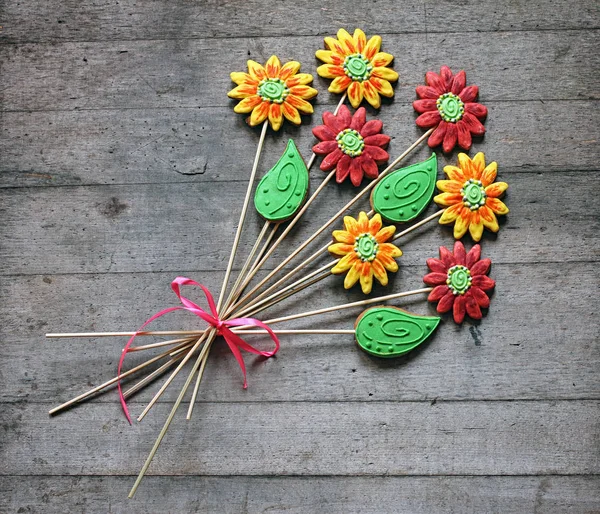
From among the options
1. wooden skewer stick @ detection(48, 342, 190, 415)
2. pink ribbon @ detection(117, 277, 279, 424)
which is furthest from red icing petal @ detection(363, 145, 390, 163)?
wooden skewer stick @ detection(48, 342, 190, 415)

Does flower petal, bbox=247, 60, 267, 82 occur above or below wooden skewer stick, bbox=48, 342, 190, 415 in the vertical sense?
above

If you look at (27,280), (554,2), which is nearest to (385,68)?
(554,2)

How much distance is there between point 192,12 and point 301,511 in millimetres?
1120

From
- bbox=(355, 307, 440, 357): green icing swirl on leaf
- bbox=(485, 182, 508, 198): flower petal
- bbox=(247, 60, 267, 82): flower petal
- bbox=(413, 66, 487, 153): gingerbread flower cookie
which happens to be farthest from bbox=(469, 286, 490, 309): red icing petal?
bbox=(247, 60, 267, 82): flower petal

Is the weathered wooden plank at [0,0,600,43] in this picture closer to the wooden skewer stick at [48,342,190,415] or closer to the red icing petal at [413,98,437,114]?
the red icing petal at [413,98,437,114]

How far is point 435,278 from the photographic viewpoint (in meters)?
1.29

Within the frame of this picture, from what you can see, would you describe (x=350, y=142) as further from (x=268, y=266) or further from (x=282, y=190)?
(x=268, y=266)

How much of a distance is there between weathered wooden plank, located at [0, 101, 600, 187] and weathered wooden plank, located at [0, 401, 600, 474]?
511mm

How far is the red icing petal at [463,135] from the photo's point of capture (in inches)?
52.5

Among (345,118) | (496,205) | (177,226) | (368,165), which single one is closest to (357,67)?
(345,118)

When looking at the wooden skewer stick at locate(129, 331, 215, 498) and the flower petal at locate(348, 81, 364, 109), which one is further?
the flower petal at locate(348, 81, 364, 109)

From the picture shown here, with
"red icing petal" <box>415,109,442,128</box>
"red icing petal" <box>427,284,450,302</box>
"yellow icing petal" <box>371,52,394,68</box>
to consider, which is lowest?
"red icing petal" <box>427,284,450,302</box>

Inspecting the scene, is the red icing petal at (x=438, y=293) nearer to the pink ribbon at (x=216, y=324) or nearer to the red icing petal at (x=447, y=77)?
the pink ribbon at (x=216, y=324)

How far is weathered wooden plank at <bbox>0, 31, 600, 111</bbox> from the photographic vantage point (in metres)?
1.38
